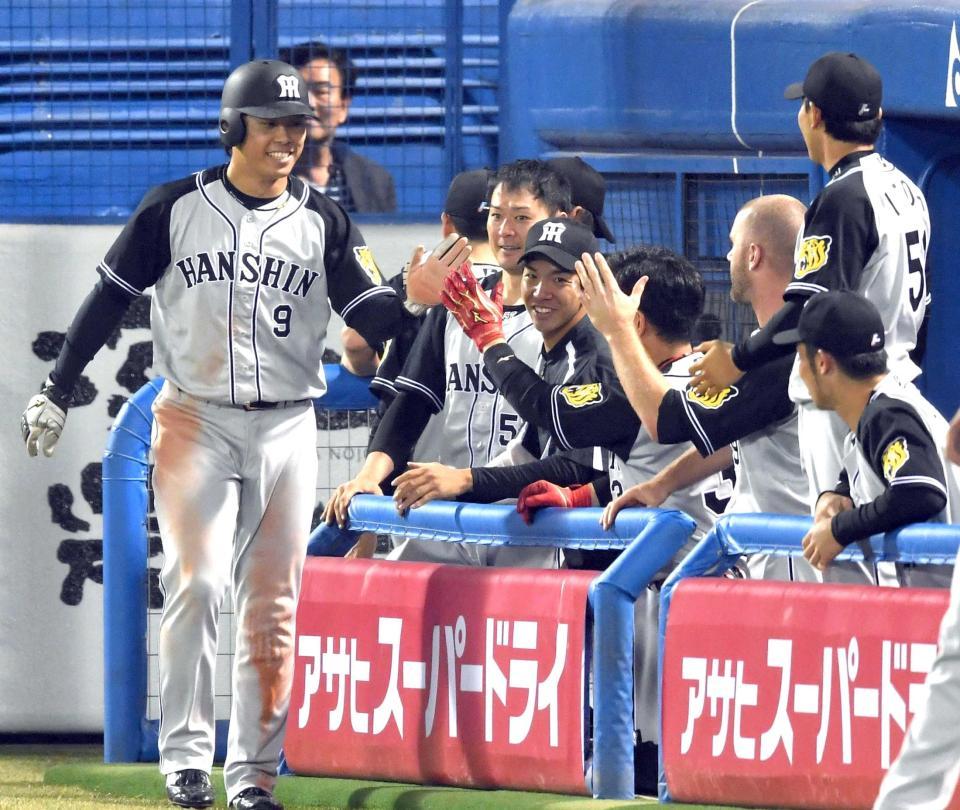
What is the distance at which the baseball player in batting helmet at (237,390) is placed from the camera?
17.2ft

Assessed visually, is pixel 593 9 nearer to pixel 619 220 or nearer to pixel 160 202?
pixel 619 220

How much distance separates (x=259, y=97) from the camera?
5359 mm

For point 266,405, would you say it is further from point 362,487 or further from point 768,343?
point 768,343

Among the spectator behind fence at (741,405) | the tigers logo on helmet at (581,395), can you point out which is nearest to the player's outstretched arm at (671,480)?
the spectator behind fence at (741,405)

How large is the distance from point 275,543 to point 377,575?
291 mm

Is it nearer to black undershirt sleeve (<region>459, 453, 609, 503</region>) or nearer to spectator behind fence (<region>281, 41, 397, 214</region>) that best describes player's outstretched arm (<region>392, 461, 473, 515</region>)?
black undershirt sleeve (<region>459, 453, 609, 503</region>)

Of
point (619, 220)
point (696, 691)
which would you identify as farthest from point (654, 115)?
point (696, 691)

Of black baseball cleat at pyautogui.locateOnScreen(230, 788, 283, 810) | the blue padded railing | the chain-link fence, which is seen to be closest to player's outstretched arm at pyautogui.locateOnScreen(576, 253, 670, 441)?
the blue padded railing

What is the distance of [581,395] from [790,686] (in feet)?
3.23

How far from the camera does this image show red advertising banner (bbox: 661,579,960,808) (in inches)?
172

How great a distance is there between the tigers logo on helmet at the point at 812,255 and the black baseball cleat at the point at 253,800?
65.6 inches

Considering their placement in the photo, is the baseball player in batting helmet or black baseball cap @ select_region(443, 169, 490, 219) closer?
the baseball player in batting helmet

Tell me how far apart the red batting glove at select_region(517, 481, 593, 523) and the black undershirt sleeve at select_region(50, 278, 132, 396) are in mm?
1079

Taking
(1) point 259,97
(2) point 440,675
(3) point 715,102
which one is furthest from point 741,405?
(3) point 715,102
